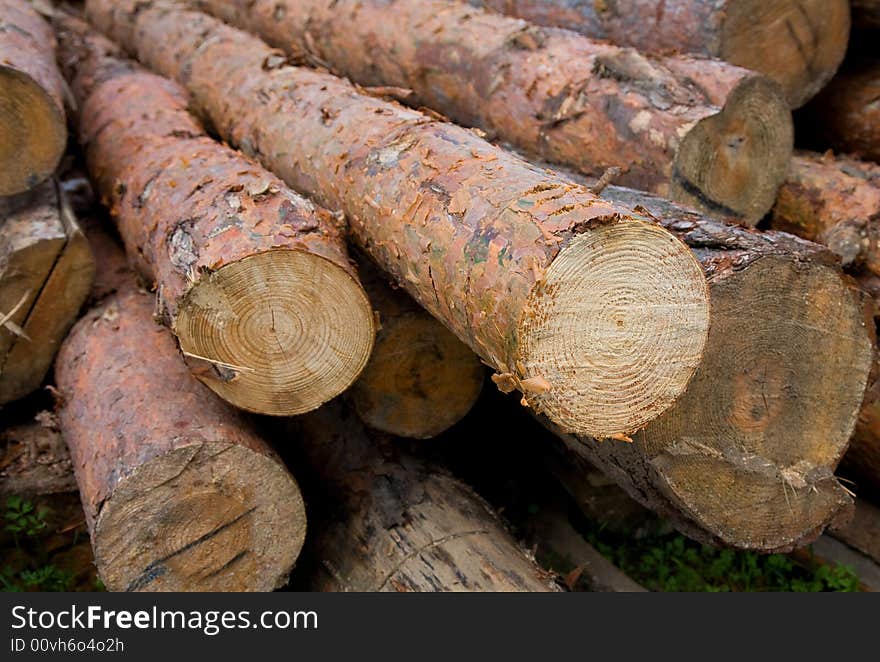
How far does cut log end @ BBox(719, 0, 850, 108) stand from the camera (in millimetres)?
3217

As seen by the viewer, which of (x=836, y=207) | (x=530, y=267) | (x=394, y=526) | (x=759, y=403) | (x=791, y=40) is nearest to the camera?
(x=530, y=267)

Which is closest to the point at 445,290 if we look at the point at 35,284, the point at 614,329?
the point at 614,329

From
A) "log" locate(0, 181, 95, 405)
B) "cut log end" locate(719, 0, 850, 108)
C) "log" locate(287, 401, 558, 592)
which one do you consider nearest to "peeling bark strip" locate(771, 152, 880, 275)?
"cut log end" locate(719, 0, 850, 108)

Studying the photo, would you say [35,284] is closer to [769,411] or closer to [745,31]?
[769,411]

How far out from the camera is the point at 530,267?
1.86 metres

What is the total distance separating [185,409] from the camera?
2525mm

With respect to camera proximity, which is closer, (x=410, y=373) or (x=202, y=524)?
(x=202, y=524)

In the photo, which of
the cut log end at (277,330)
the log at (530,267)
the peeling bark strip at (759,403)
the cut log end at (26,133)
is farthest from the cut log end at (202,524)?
the cut log end at (26,133)

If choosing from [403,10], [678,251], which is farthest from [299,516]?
[403,10]

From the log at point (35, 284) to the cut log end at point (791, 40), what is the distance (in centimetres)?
246

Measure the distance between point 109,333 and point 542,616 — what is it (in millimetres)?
1683

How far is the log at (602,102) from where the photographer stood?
9.38 ft

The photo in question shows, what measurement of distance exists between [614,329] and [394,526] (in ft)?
3.88

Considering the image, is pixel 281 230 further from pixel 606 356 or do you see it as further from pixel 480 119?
pixel 480 119
